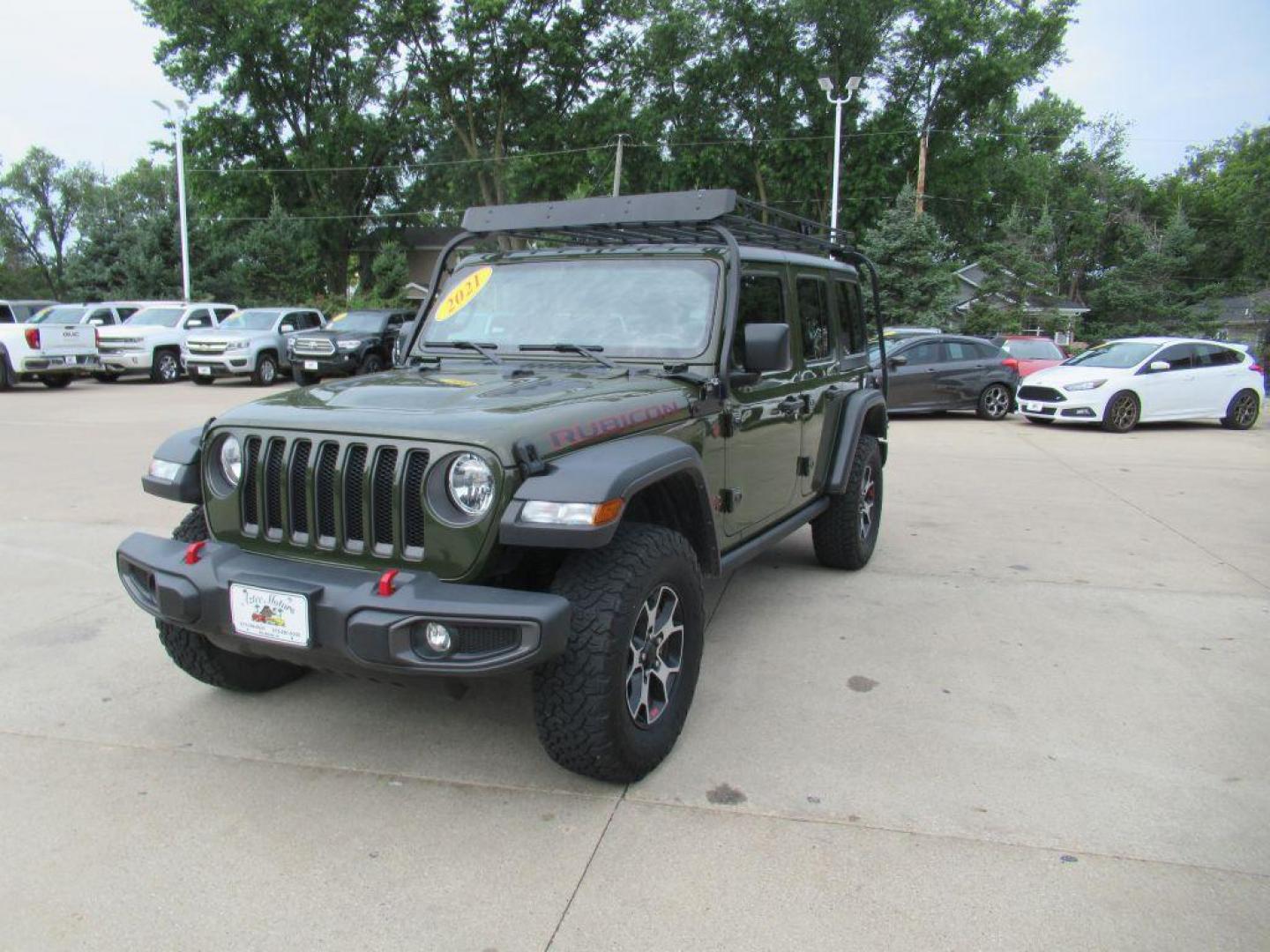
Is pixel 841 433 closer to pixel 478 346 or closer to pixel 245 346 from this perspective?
pixel 478 346

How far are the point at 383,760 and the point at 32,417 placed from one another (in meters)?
13.0

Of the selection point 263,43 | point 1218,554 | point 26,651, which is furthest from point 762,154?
point 26,651

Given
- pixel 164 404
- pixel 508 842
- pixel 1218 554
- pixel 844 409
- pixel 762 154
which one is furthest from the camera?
pixel 762 154

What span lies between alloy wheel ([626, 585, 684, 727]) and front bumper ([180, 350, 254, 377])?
1868 cm

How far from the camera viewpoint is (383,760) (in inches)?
132

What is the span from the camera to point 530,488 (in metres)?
2.78

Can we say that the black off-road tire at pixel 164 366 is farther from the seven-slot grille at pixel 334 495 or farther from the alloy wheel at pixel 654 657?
the alloy wheel at pixel 654 657

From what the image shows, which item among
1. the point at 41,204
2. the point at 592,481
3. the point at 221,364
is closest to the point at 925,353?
the point at 592,481

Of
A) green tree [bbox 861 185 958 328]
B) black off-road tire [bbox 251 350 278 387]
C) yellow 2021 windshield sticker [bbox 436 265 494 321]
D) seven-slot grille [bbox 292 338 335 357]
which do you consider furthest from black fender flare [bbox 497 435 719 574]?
green tree [bbox 861 185 958 328]

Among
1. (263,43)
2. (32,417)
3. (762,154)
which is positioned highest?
(263,43)

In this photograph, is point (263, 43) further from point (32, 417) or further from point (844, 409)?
point (844, 409)

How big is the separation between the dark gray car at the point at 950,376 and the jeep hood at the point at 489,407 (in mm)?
12530

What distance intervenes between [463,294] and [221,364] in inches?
677

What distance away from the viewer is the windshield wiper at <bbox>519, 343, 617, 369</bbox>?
154 inches
